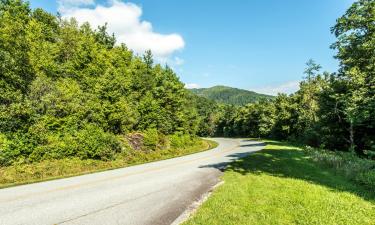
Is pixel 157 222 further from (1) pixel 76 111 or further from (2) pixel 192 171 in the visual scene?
(1) pixel 76 111

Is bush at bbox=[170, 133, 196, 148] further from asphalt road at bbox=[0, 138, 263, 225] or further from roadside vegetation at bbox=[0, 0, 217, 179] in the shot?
asphalt road at bbox=[0, 138, 263, 225]

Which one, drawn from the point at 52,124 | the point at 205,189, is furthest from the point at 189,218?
the point at 52,124

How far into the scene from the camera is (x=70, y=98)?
21953 mm

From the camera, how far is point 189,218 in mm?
7352

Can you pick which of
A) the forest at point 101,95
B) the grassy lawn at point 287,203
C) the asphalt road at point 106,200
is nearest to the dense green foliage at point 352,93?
the forest at point 101,95

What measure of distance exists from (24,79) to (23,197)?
15.0m

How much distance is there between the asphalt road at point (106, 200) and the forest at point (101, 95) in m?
7.03

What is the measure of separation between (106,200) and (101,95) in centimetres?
1811

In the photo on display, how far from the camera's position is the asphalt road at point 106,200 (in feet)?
24.0

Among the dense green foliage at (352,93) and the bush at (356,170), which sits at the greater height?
the dense green foliage at (352,93)

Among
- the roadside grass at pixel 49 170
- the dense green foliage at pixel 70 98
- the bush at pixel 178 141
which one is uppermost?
the dense green foliage at pixel 70 98

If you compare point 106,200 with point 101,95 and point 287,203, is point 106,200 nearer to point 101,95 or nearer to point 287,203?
point 287,203

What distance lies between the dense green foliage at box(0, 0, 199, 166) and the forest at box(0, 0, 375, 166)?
2.8 inches

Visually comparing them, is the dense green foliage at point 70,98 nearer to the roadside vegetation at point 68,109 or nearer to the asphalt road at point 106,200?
the roadside vegetation at point 68,109
